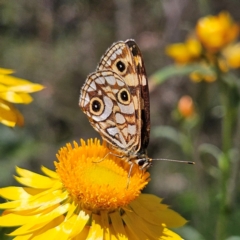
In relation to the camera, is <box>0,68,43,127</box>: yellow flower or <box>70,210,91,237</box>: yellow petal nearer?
<box>70,210,91,237</box>: yellow petal

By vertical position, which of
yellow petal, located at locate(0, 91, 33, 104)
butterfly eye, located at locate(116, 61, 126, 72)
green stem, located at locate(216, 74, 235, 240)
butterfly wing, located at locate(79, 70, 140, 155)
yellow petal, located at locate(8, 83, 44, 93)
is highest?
butterfly eye, located at locate(116, 61, 126, 72)

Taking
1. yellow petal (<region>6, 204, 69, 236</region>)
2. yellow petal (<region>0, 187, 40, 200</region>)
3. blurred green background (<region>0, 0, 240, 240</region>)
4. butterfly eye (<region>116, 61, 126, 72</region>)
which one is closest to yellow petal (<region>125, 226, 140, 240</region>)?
yellow petal (<region>6, 204, 69, 236</region>)

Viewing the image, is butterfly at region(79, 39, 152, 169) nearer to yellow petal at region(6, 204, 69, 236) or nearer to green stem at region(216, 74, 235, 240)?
yellow petal at region(6, 204, 69, 236)

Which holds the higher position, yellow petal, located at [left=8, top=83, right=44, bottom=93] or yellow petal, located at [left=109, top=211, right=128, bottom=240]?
yellow petal, located at [left=8, top=83, right=44, bottom=93]

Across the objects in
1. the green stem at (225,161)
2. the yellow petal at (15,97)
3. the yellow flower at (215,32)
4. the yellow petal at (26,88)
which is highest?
the yellow flower at (215,32)

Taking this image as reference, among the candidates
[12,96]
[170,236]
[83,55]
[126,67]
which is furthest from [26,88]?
[83,55]

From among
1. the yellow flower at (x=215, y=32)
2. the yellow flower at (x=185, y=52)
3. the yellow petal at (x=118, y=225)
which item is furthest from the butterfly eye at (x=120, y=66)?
the yellow flower at (x=185, y=52)

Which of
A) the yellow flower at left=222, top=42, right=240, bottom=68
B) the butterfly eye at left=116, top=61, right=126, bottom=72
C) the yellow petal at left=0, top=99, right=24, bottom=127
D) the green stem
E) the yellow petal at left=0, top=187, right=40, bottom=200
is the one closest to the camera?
the yellow petal at left=0, top=187, right=40, bottom=200

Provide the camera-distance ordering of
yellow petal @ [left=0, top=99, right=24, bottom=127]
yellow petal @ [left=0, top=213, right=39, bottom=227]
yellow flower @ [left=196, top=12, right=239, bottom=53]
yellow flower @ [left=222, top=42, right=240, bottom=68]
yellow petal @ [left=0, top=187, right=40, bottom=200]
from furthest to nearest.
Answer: yellow flower @ [left=222, top=42, right=240, bottom=68], yellow flower @ [left=196, top=12, right=239, bottom=53], yellow petal @ [left=0, top=99, right=24, bottom=127], yellow petal @ [left=0, top=187, right=40, bottom=200], yellow petal @ [left=0, top=213, right=39, bottom=227]

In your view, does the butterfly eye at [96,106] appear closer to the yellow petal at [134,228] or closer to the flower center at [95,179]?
the flower center at [95,179]
